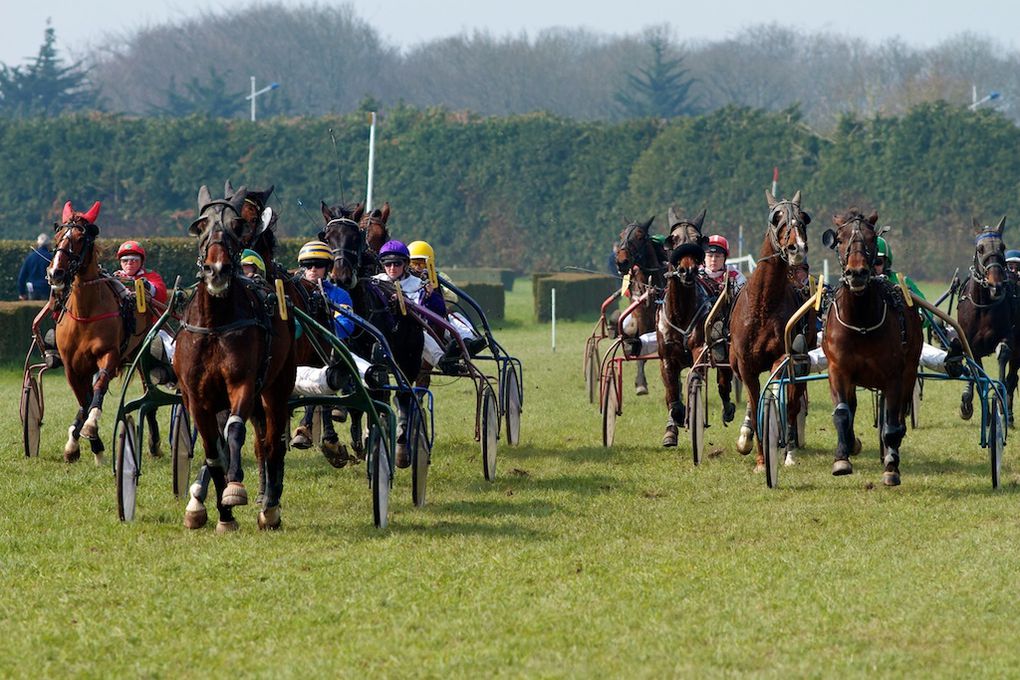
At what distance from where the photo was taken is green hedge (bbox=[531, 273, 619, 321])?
32.1 m

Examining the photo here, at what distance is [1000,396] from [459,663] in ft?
18.5

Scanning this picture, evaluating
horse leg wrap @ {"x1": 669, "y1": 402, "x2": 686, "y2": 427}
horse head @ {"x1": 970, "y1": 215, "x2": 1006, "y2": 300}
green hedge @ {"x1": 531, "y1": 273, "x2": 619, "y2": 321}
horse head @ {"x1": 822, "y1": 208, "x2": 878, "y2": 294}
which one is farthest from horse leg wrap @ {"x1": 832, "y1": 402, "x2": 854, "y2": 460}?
green hedge @ {"x1": 531, "y1": 273, "x2": 619, "y2": 321}

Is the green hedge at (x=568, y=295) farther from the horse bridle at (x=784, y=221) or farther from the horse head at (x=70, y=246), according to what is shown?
the horse bridle at (x=784, y=221)

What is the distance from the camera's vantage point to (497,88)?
270 feet

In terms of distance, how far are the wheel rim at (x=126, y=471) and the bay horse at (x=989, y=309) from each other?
7989 millimetres

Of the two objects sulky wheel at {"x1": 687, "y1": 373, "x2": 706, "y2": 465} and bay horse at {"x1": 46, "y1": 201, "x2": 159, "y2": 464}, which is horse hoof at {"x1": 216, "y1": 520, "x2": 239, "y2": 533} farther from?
sulky wheel at {"x1": 687, "y1": 373, "x2": 706, "y2": 465}

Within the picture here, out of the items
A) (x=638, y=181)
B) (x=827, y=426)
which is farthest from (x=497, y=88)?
(x=827, y=426)

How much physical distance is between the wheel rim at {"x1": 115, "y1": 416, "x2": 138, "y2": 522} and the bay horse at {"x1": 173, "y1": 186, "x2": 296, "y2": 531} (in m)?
0.54

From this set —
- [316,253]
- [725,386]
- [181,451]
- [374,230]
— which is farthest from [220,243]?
[725,386]

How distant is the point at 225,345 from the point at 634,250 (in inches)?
231

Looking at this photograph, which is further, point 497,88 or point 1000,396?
point 497,88

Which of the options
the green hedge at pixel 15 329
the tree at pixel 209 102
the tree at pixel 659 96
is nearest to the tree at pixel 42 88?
the tree at pixel 209 102

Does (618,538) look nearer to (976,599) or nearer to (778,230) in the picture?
(976,599)

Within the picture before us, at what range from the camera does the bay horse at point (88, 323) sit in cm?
1110
